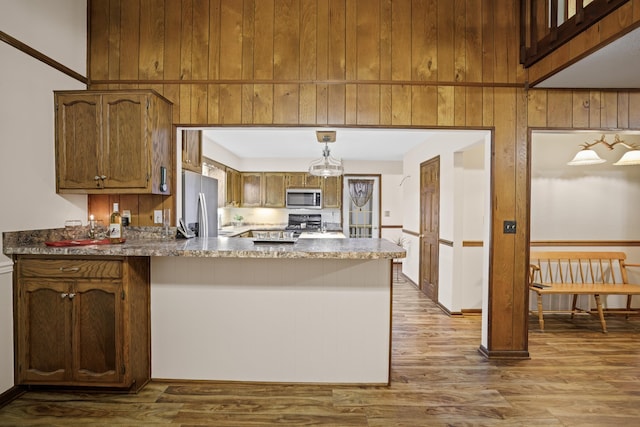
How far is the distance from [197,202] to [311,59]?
1.64 meters

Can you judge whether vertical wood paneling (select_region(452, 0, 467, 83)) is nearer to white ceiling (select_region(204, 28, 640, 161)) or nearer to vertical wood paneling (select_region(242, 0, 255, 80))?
white ceiling (select_region(204, 28, 640, 161))

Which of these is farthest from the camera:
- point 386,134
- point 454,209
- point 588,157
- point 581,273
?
point 386,134

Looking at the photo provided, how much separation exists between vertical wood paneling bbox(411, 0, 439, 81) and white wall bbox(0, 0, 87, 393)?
8.74 feet

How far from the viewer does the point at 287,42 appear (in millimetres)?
2871

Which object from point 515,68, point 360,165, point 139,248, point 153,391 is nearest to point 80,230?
point 139,248

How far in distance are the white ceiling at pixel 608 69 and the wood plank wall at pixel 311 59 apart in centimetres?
15

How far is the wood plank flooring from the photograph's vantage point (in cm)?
210

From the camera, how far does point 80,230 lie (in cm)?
277

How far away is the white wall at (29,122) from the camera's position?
221 centimetres

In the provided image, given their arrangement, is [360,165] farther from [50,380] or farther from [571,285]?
[50,380]

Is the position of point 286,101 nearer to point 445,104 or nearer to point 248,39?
point 248,39

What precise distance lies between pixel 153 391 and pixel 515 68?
144 inches

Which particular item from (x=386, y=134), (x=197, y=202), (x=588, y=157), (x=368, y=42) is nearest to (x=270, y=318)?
(x=197, y=202)

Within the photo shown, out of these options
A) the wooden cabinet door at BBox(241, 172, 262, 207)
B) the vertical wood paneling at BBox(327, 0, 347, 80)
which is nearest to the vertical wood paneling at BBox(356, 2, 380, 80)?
the vertical wood paneling at BBox(327, 0, 347, 80)
